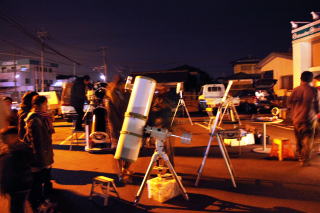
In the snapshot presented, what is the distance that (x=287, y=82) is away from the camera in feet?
89.5

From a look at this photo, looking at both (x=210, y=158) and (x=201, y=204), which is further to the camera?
(x=210, y=158)

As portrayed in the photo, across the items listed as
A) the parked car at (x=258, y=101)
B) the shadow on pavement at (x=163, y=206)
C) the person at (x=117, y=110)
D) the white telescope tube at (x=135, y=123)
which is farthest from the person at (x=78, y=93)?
the parked car at (x=258, y=101)

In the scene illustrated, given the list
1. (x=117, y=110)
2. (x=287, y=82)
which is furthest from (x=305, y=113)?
(x=287, y=82)

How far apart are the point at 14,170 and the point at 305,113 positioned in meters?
6.00

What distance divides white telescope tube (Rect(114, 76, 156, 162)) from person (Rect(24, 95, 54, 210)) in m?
1.36

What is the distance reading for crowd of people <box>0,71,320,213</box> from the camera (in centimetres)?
362

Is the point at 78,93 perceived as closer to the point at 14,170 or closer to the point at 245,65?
the point at 14,170

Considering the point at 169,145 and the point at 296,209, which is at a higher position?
the point at 169,145

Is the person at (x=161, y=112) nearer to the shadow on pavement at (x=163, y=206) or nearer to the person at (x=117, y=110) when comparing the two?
the person at (x=117, y=110)

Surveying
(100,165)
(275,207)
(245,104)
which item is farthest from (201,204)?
(245,104)

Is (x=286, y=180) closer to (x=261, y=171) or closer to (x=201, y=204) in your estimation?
(x=261, y=171)

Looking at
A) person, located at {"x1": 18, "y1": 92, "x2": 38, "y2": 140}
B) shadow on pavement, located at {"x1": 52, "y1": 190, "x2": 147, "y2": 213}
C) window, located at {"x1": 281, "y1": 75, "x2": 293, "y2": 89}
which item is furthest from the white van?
shadow on pavement, located at {"x1": 52, "y1": 190, "x2": 147, "y2": 213}

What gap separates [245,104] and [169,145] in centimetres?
1687

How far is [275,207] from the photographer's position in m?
4.55
